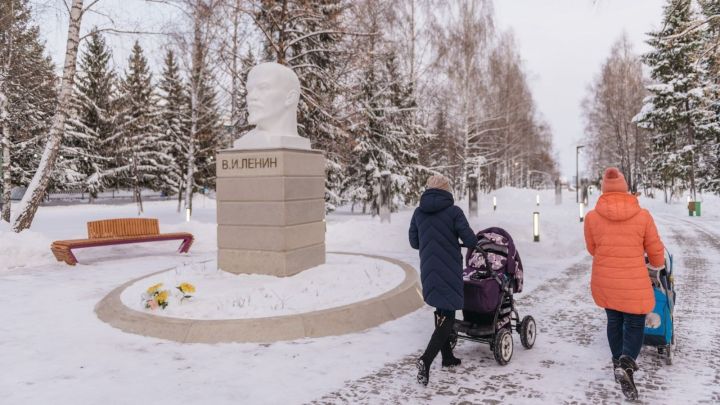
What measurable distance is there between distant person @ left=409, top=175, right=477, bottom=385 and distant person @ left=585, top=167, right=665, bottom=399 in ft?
3.56

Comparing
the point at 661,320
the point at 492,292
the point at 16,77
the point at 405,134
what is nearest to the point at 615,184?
the point at 492,292

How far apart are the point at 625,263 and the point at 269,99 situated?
5.80m

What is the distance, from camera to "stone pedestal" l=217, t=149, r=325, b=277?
7398mm

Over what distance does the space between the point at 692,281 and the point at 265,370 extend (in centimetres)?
803

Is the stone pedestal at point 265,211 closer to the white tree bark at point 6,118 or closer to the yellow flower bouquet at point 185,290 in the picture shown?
the yellow flower bouquet at point 185,290

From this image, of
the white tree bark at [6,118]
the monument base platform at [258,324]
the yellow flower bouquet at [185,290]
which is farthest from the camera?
the white tree bark at [6,118]

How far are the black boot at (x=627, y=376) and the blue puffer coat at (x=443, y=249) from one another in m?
1.35

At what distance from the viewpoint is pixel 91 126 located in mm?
37219

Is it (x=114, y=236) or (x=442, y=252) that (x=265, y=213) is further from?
(x=114, y=236)

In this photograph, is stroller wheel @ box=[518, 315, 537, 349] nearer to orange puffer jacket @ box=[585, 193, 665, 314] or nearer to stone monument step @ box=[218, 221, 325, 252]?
orange puffer jacket @ box=[585, 193, 665, 314]

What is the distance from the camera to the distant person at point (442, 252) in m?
4.28

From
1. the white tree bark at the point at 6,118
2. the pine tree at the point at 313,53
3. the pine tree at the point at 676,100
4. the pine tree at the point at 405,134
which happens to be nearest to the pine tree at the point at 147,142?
the white tree bark at the point at 6,118

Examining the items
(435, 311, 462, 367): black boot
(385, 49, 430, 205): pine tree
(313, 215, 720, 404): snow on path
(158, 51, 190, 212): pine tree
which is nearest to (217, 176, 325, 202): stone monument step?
(313, 215, 720, 404): snow on path

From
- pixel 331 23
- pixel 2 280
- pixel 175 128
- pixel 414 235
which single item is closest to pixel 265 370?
pixel 414 235
